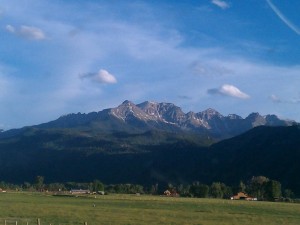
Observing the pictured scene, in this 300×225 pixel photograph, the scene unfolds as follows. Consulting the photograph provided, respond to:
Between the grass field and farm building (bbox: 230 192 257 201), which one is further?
farm building (bbox: 230 192 257 201)

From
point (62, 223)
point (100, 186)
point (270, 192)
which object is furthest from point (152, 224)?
point (100, 186)

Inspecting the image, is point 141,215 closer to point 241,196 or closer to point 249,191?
point 241,196

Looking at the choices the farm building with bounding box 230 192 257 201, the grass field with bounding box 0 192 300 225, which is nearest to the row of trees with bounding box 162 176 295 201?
the farm building with bounding box 230 192 257 201

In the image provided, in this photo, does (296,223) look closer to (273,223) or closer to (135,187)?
(273,223)

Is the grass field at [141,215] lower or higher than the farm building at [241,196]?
lower

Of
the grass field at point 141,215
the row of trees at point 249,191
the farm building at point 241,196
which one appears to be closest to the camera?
the grass field at point 141,215

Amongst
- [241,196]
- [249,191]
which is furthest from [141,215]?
[249,191]

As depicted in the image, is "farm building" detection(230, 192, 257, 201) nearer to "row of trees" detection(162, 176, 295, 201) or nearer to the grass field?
"row of trees" detection(162, 176, 295, 201)

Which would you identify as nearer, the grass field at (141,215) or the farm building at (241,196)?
the grass field at (141,215)

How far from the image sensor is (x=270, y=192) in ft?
514

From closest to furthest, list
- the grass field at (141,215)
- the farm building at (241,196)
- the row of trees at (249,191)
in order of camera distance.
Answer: the grass field at (141,215)
the row of trees at (249,191)
the farm building at (241,196)

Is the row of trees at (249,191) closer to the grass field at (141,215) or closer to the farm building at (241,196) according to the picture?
the farm building at (241,196)

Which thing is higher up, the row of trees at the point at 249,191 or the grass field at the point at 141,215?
the row of trees at the point at 249,191

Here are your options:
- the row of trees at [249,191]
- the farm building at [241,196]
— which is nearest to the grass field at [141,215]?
the row of trees at [249,191]
